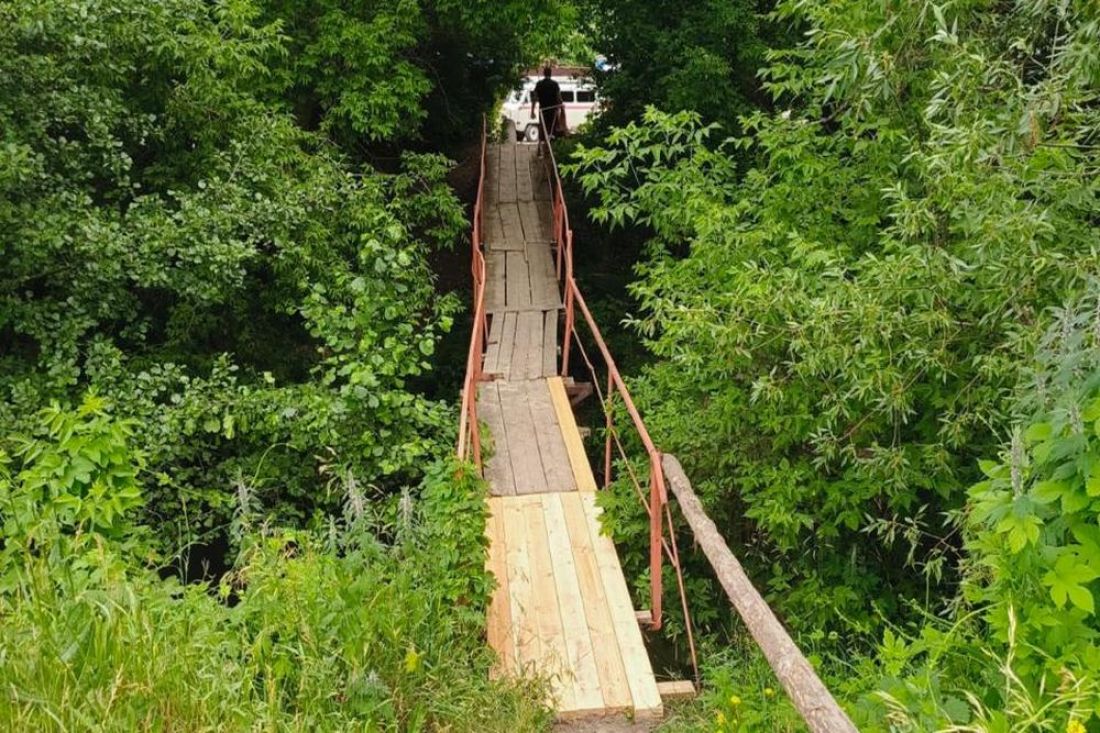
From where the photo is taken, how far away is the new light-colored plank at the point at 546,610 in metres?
3.79

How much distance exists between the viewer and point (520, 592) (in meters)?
4.60

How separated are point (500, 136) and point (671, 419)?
→ 44.1 ft

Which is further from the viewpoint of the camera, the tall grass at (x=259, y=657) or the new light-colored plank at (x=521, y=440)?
the new light-colored plank at (x=521, y=440)

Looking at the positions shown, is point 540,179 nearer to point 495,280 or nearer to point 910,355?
point 495,280

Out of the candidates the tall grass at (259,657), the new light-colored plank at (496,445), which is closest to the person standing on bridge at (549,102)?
the new light-colored plank at (496,445)

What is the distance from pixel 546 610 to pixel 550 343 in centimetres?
465

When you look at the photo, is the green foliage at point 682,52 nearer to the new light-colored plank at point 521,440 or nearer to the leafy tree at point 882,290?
the leafy tree at point 882,290

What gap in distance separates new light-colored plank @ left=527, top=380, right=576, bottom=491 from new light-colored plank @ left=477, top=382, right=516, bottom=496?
0.26m

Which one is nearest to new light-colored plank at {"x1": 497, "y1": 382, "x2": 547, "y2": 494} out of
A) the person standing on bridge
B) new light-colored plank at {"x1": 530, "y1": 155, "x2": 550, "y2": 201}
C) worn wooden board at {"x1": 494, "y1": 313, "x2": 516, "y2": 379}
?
worn wooden board at {"x1": 494, "y1": 313, "x2": 516, "y2": 379}

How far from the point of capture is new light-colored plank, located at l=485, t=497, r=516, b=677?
3.95 metres

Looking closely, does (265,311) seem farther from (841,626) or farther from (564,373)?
(841,626)

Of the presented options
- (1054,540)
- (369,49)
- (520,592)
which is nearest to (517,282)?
(369,49)

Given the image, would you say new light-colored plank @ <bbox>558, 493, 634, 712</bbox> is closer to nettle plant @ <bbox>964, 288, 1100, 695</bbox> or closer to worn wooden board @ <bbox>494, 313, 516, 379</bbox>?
nettle plant @ <bbox>964, 288, 1100, 695</bbox>

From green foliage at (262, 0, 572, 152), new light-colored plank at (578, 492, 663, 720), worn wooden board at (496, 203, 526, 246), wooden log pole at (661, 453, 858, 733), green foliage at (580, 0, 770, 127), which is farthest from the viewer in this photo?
worn wooden board at (496, 203, 526, 246)
